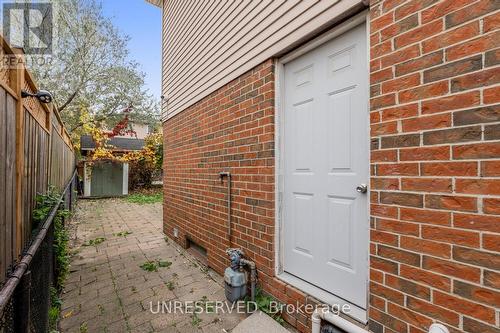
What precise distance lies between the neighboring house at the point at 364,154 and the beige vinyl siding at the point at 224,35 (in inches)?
0.9

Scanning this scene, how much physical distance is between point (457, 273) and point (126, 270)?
154 inches

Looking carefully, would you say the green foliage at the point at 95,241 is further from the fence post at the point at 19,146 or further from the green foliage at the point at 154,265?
the fence post at the point at 19,146

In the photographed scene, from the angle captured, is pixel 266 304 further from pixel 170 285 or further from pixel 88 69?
pixel 88 69

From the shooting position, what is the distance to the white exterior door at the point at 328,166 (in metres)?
2.00

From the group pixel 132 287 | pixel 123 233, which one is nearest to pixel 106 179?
pixel 123 233

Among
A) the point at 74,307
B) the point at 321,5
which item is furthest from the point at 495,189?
the point at 74,307

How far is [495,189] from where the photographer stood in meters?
1.23

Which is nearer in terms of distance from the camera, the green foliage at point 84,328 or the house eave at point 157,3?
the green foliage at point 84,328

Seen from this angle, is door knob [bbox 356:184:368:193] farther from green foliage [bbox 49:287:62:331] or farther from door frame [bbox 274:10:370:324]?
green foliage [bbox 49:287:62:331]

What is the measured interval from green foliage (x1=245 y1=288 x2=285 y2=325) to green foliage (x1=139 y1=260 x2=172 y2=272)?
1703 millimetres

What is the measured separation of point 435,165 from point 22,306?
2301 mm

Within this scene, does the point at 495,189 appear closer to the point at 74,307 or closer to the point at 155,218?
the point at 74,307

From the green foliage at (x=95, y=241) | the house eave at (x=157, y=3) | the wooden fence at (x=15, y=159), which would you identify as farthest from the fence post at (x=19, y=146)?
the house eave at (x=157, y=3)

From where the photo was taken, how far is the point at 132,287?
10.9 feet
